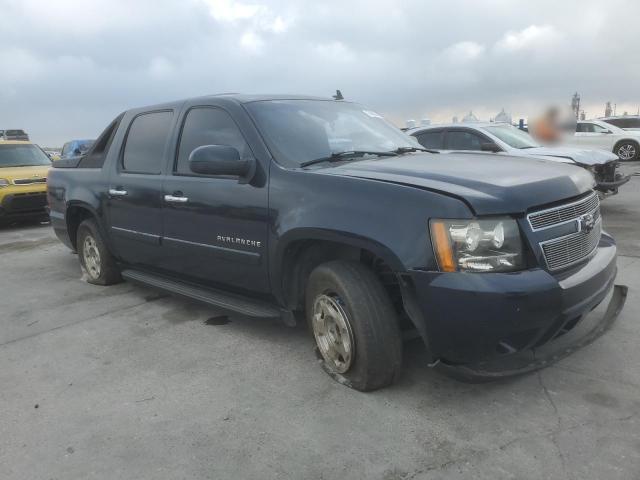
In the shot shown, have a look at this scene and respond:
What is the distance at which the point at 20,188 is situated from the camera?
10094 mm

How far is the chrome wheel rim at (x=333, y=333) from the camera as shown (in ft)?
9.90

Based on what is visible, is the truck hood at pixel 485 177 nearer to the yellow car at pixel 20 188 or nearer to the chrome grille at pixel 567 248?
the chrome grille at pixel 567 248

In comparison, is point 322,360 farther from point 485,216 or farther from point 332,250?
point 485,216

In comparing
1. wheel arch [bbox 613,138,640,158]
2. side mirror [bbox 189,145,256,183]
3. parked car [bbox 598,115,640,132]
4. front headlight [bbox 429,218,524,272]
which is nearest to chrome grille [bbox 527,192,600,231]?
front headlight [bbox 429,218,524,272]

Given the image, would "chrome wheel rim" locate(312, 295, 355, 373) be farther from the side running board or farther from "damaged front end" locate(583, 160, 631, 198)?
"damaged front end" locate(583, 160, 631, 198)

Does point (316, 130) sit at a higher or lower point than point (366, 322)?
higher

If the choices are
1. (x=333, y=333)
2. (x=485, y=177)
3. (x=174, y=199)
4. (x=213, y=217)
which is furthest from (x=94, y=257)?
(x=485, y=177)

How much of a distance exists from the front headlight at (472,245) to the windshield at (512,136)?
6451 mm

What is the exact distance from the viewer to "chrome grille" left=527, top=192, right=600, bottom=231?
270 cm

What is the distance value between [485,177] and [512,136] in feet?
21.7

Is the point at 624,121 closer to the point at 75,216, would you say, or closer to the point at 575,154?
the point at 575,154

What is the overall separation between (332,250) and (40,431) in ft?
6.11

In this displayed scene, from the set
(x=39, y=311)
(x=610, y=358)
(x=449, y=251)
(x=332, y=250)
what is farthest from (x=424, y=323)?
(x=39, y=311)

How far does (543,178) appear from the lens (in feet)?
9.64
